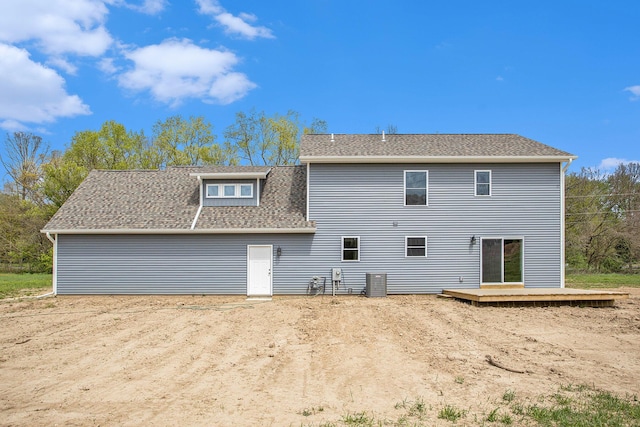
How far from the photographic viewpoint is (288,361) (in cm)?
779

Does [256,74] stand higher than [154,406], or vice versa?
[256,74]

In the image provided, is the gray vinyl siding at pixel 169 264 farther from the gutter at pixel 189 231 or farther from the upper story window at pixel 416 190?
the upper story window at pixel 416 190

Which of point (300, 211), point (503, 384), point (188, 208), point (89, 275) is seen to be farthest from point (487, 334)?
point (89, 275)

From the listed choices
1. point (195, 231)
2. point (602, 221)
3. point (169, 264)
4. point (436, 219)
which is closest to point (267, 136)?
point (195, 231)

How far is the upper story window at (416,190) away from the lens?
17.0 metres

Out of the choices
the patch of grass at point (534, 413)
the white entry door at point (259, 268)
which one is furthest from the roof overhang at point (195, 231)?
the patch of grass at point (534, 413)

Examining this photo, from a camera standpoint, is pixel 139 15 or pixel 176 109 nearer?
pixel 139 15

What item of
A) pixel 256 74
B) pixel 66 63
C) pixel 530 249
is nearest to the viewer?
pixel 530 249

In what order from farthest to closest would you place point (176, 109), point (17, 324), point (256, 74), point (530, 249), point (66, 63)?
point (176, 109), point (256, 74), point (66, 63), point (530, 249), point (17, 324)

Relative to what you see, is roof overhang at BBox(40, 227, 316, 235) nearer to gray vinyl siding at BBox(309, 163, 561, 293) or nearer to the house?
the house

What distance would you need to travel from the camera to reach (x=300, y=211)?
687 inches

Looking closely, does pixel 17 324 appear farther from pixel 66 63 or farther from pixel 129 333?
pixel 66 63

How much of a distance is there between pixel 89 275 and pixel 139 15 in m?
8.97

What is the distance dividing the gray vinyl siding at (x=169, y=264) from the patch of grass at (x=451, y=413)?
A: 1134 cm
